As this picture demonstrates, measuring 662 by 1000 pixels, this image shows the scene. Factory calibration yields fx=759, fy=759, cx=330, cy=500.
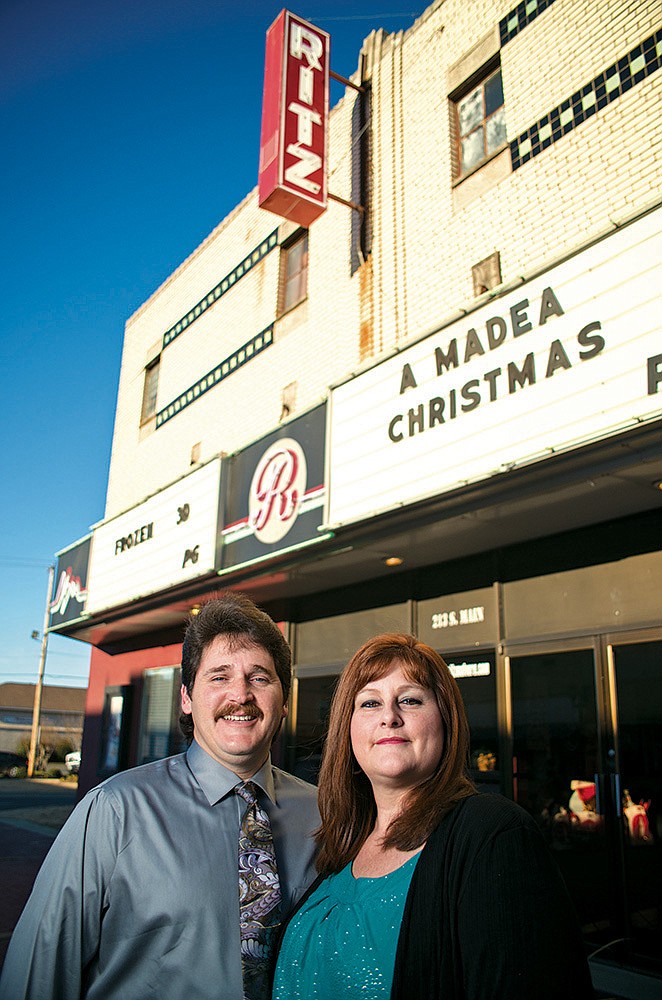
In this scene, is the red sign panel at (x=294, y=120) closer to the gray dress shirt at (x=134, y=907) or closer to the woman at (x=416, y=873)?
the woman at (x=416, y=873)

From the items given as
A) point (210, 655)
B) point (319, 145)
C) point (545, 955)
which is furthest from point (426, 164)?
point (545, 955)

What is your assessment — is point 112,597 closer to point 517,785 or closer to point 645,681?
point 517,785

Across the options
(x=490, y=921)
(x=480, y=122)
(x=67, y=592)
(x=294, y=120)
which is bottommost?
(x=490, y=921)

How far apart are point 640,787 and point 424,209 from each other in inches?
258

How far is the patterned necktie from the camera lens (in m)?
2.06

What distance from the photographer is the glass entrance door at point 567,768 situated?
238 inches

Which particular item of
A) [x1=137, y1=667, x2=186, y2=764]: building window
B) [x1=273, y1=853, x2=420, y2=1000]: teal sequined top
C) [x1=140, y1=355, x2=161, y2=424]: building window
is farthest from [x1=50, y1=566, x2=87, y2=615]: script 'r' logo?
[x1=273, y1=853, x2=420, y2=1000]: teal sequined top

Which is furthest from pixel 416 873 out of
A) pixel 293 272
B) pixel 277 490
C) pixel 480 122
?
pixel 293 272

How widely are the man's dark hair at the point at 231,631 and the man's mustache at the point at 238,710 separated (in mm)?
164

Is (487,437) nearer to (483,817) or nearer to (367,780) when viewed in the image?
(367,780)

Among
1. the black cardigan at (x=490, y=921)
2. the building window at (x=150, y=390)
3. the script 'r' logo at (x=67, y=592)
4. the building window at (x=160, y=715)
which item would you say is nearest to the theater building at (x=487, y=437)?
the script 'r' logo at (x=67, y=592)

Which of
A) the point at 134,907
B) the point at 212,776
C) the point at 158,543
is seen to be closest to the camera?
the point at 134,907

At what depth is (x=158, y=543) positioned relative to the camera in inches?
411

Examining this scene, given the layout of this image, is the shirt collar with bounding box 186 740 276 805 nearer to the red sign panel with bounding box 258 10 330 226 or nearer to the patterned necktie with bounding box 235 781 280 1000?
the patterned necktie with bounding box 235 781 280 1000
